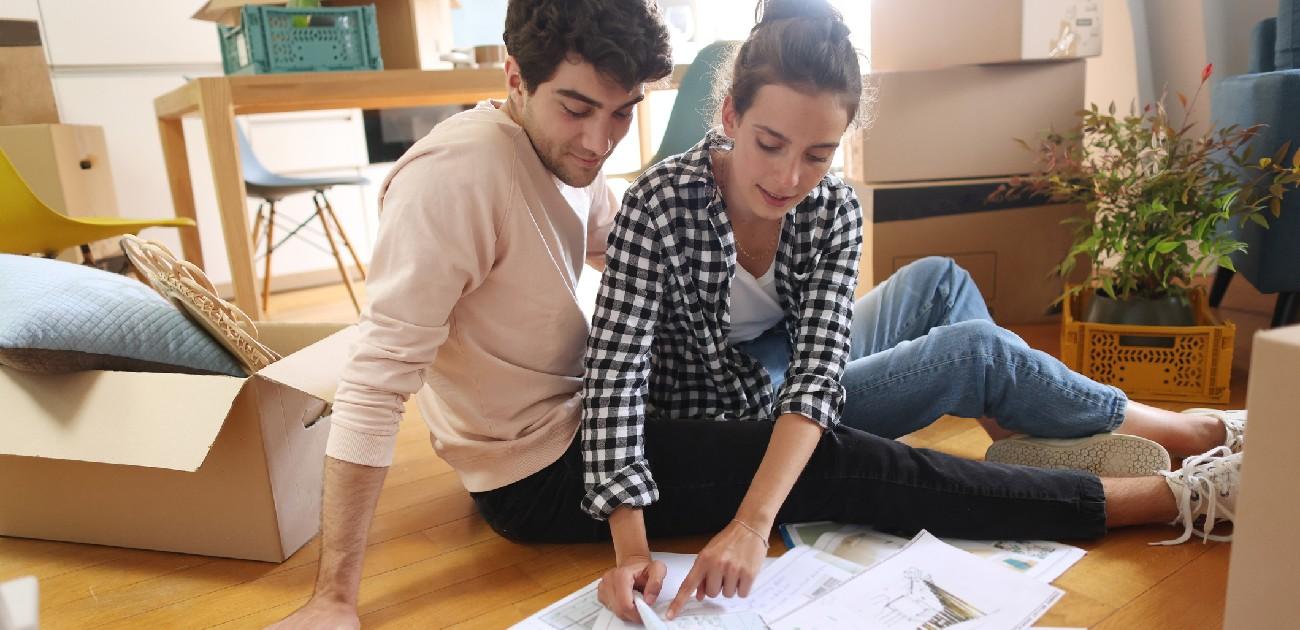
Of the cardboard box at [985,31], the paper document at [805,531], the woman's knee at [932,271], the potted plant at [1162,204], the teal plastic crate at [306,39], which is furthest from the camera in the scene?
the cardboard box at [985,31]

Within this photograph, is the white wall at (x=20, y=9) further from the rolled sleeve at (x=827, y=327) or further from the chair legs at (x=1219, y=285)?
the chair legs at (x=1219, y=285)

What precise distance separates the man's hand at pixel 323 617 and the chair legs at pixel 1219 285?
226cm

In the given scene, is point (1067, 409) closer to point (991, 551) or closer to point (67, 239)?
point (991, 551)

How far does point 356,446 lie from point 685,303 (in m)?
0.43

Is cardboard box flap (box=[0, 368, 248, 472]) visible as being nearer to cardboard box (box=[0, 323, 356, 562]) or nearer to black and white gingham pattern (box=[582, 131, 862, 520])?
cardboard box (box=[0, 323, 356, 562])

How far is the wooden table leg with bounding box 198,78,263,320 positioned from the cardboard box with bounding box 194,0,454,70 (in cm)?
51

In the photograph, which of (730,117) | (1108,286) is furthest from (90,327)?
(1108,286)

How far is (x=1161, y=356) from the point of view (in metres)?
1.69

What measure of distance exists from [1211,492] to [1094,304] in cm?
Answer: 70

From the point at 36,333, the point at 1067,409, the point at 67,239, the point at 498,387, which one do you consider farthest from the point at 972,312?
the point at 67,239

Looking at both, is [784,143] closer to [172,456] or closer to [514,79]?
[514,79]

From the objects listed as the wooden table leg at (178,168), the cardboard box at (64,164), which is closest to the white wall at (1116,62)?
the wooden table leg at (178,168)

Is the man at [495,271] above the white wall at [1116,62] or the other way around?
the other way around

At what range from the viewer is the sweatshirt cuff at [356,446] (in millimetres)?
945
